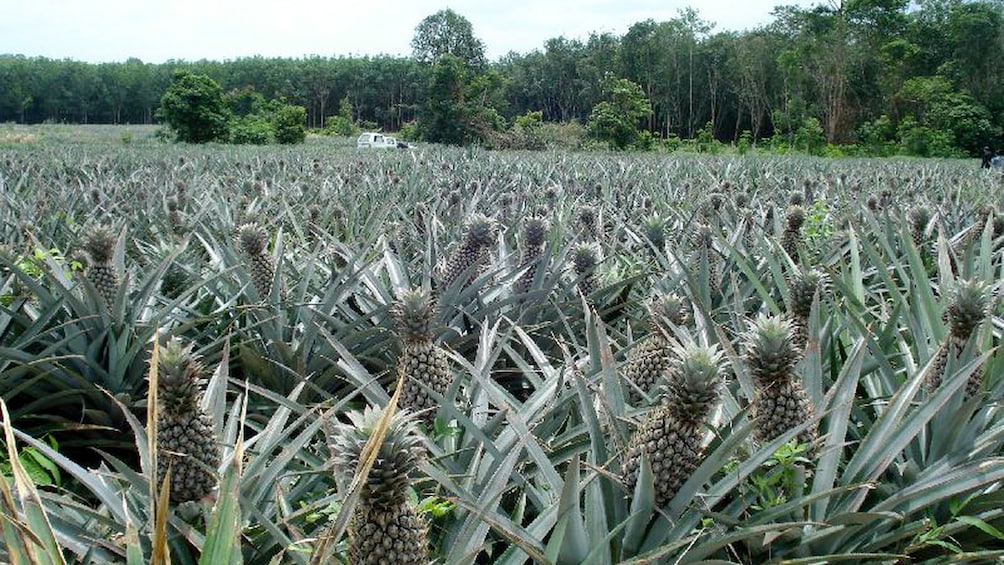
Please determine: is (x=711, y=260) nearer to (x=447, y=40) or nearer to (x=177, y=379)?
(x=177, y=379)

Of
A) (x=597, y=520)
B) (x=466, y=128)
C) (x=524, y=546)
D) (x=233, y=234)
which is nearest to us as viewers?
(x=524, y=546)

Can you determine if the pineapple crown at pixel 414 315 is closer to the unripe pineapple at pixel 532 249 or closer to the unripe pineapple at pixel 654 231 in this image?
the unripe pineapple at pixel 532 249

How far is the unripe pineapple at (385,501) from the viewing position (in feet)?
3.64

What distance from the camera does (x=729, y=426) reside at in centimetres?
156

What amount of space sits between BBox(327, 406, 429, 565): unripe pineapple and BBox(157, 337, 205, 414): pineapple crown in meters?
0.42

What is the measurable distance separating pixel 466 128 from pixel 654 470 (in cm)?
3319

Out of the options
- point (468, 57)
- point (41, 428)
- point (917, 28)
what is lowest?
point (41, 428)

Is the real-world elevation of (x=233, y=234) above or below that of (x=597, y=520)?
above

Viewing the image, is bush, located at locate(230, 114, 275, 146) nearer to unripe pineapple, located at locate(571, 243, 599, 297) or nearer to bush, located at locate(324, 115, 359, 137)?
bush, located at locate(324, 115, 359, 137)

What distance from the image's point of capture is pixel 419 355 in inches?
75.2

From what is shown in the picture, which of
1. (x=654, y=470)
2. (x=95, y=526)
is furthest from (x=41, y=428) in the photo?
(x=654, y=470)

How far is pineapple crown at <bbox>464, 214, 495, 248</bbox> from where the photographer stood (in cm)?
305

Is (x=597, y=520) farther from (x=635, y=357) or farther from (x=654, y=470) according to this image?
(x=635, y=357)

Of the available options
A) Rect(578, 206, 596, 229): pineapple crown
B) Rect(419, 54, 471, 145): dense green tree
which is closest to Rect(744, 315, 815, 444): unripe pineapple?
Rect(578, 206, 596, 229): pineapple crown
